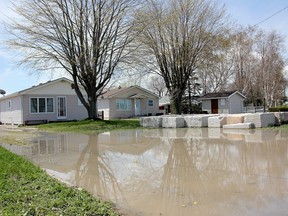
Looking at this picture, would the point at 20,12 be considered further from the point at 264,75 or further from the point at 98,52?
the point at 264,75

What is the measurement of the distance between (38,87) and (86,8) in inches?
363

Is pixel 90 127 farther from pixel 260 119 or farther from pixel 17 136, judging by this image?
pixel 260 119

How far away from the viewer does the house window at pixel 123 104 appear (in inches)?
1538

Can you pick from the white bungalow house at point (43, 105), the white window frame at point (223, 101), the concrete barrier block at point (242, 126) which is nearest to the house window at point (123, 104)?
the white bungalow house at point (43, 105)

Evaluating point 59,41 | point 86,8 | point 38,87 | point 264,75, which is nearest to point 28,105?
point 38,87

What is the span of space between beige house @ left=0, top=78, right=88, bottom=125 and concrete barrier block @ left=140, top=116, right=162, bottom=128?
11032 mm

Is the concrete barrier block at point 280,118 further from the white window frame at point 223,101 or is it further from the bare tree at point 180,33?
the white window frame at point 223,101

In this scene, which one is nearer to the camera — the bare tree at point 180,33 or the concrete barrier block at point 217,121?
the concrete barrier block at point 217,121

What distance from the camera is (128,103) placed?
3997 centimetres

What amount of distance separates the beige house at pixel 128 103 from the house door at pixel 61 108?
310 inches

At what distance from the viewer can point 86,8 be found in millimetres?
24031

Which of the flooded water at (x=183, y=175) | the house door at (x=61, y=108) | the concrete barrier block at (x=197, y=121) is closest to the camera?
the flooded water at (x=183, y=175)

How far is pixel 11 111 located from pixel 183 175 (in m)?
28.5

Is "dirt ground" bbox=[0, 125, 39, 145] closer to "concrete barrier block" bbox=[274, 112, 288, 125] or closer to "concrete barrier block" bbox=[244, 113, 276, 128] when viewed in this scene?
"concrete barrier block" bbox=[244, 113, 276, 128]
